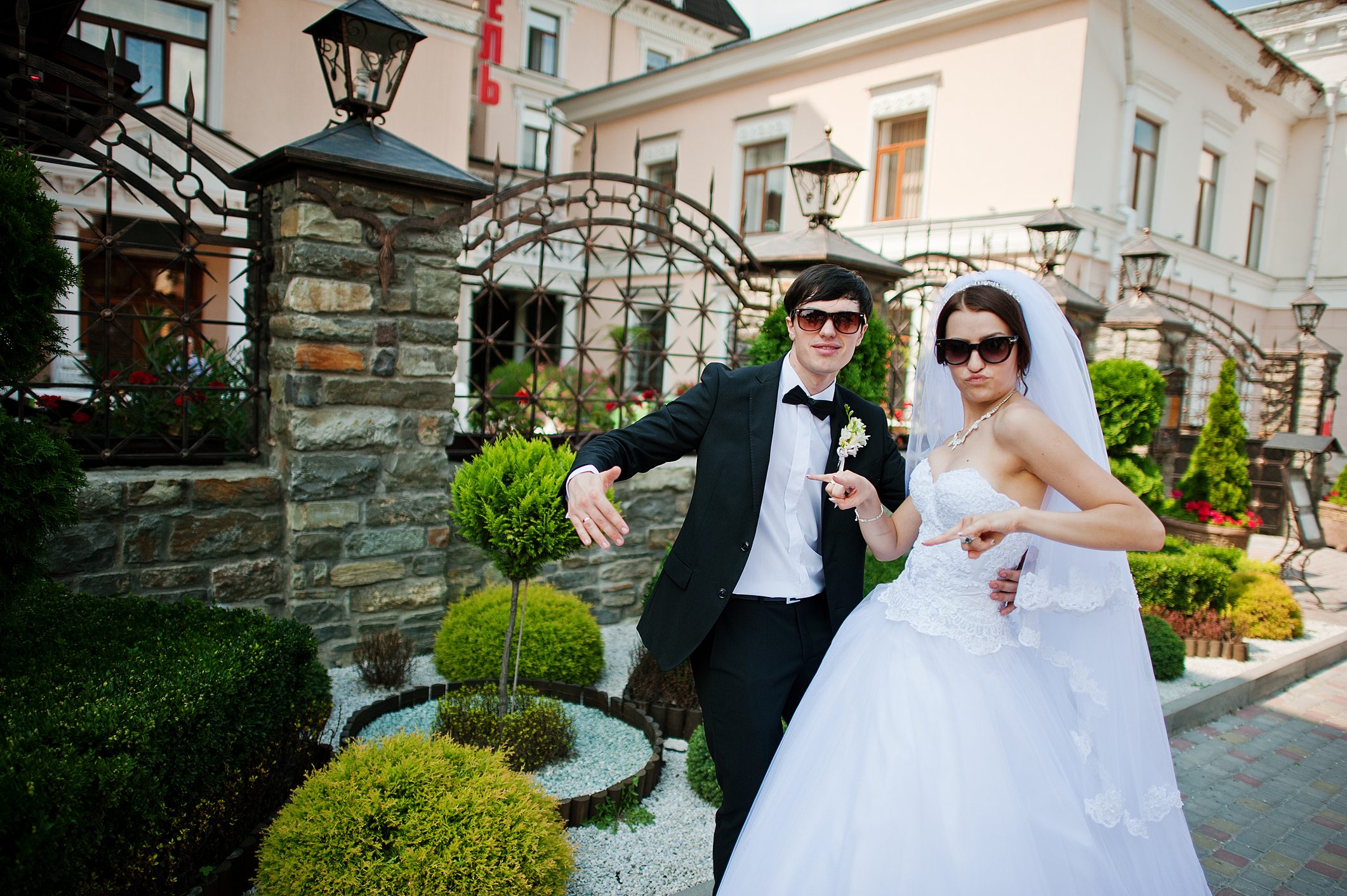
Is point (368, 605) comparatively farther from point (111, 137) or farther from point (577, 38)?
point (577, 38)

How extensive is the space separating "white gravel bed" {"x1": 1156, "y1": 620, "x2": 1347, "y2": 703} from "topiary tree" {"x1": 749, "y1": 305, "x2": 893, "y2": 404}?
2629 millimetres

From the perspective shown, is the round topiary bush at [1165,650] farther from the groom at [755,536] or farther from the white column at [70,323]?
the white column at [70,323]

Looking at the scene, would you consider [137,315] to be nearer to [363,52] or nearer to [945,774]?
[363,52]

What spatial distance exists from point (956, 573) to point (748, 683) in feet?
2.38

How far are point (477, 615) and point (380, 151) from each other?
2.64m

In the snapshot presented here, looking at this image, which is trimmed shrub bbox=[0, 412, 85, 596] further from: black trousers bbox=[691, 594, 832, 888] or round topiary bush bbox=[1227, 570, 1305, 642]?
round topiary bush bbox=[1227, 570, 1305, 642]

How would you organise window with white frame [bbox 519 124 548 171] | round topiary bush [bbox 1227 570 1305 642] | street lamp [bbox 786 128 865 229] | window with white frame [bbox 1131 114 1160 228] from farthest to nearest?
1. window with white frame [bbox 519 124 548 171]
2. window with white frame [bbox 1131 114 1160 228]
3. round topiary bush [bbox 1227 570 1305 642]
4. street lamp [bbox 786 128 865 229]

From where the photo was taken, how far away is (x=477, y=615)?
4.77m

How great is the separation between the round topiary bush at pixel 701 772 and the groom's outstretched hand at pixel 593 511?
5.77ft

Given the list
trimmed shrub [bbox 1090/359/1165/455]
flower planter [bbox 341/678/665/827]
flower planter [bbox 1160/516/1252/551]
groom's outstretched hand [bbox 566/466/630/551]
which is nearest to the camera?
groom's outstretched hand [bbox 566/466/630/551]

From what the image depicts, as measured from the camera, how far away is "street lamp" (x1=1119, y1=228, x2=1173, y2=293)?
10.4 meters

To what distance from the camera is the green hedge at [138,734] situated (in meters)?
2.08

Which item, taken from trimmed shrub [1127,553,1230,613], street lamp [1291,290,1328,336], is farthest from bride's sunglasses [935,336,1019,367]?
street lamp [1291,290,1328,336]

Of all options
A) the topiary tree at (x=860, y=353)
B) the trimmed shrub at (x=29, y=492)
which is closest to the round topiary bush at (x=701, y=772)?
the topiary tree at (x=860, y=353)
